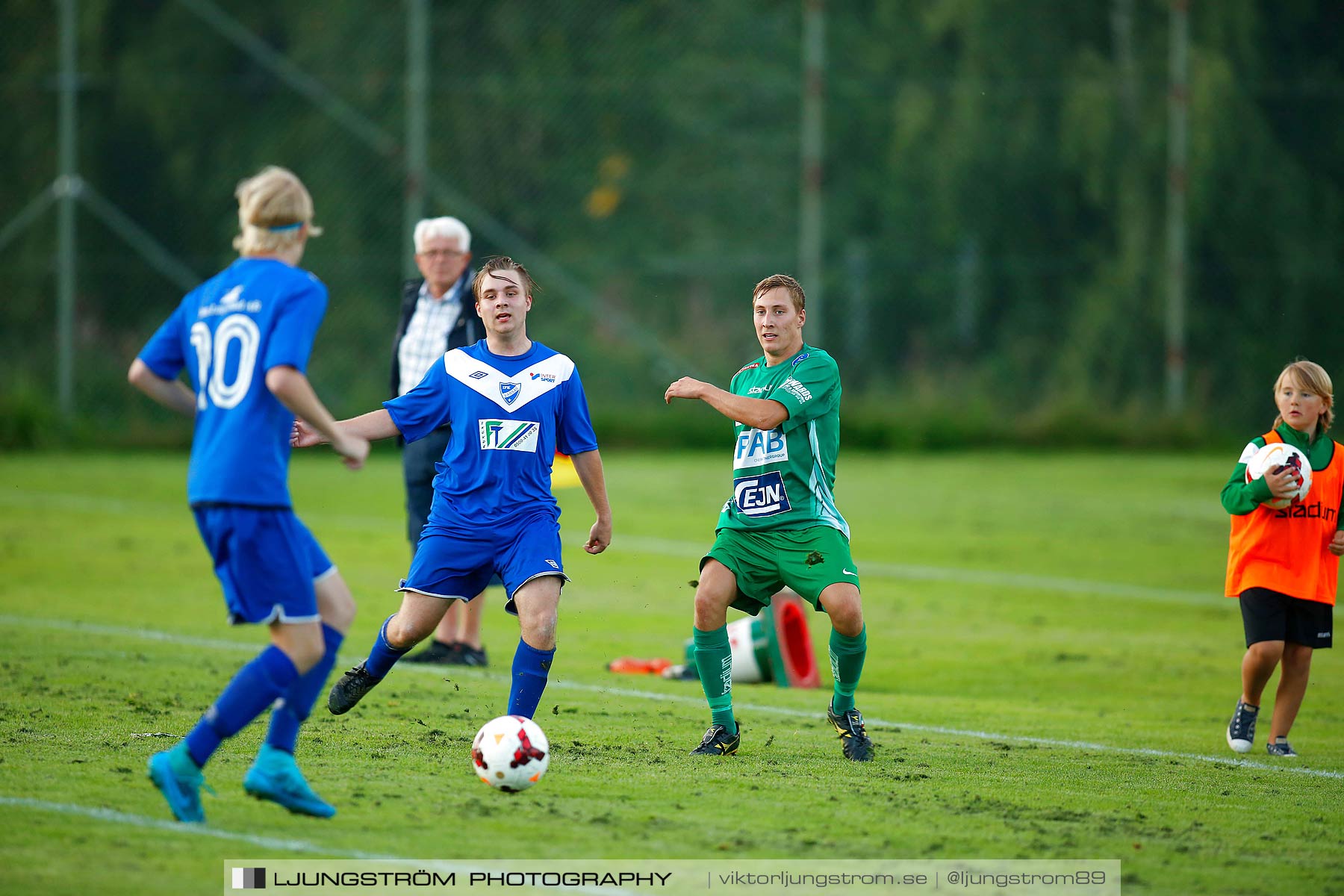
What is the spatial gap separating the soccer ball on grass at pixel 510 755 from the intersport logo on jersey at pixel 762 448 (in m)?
1.51

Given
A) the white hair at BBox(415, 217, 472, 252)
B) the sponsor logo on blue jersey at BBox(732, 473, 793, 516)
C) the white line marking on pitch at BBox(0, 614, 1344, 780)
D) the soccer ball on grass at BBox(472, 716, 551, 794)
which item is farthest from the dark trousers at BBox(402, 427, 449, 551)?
the soccer ball on grass at BBox(472, 716, 551, 794)

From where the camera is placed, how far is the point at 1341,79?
2248cm

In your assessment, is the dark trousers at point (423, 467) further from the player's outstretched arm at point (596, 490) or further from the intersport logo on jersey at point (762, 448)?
the intersport logo on jersey at point (762, 448)

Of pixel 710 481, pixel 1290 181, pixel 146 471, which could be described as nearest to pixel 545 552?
pixel 710 481

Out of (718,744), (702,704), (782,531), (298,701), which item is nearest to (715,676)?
→ (718,744)

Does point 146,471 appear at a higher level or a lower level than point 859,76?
lower

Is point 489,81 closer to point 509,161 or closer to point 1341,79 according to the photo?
point 509,161

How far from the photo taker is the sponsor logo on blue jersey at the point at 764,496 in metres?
6.55

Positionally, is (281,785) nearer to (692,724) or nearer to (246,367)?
(246,367)

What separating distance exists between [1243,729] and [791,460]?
260cm

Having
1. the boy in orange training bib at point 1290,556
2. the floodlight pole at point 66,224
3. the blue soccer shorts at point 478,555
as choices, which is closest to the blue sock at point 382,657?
the blue soccer shorts at point 478,555

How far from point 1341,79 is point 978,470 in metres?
8.34

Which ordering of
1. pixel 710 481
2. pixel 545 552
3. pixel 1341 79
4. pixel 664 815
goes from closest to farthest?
pixel 664 815 < pixel 545 552 < pixel 710 481 < pixel 1341 79

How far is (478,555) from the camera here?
620cm
